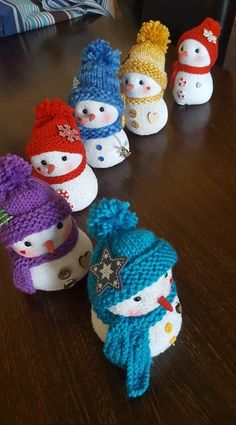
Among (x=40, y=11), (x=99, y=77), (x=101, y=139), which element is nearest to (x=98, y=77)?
(x=99, y=77)

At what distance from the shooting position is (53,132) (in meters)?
0.55

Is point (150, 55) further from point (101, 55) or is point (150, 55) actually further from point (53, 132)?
point (53, 132)

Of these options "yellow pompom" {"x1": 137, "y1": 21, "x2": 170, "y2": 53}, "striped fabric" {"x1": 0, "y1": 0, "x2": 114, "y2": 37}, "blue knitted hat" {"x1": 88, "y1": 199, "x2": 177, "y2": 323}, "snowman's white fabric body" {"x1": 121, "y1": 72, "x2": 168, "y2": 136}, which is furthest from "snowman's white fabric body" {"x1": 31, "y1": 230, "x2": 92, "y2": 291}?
"striped fabric" {"x1": 0, "y1": 0, "x2": 114, "y2": 37}

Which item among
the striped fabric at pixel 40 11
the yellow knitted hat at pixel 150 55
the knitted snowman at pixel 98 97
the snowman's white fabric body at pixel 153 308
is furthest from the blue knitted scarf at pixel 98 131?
the striped fabric at pixel 40 11

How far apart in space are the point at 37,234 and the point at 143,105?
408 millimetres

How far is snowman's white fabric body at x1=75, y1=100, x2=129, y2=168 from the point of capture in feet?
2.07

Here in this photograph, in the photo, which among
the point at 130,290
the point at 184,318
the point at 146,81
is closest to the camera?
the point at 130,290

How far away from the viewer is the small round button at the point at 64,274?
48 centimetres

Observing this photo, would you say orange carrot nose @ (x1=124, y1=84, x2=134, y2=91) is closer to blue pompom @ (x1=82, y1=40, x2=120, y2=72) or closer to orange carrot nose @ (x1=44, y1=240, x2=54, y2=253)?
blue pompom @ (x1=82, y1=40, x2=120, y2=72)

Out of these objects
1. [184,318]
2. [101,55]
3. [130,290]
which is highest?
[101,55]

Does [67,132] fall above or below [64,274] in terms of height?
above

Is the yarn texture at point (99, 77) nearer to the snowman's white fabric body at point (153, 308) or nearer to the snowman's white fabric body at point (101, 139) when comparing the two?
the snowman's white fabric body at point (101, 139)

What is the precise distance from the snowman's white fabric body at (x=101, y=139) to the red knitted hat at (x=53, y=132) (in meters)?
0.06

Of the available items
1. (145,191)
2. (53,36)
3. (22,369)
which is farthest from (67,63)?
(22,369)
